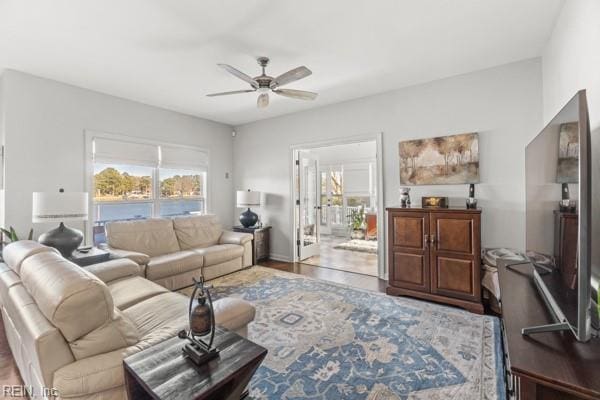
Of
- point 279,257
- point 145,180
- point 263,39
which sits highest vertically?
point 263,39

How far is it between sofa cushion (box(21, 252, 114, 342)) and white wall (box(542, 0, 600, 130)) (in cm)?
269

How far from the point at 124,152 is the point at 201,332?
4125 mm

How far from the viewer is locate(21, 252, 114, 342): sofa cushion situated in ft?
3.92

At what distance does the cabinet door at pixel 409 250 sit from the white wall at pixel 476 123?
62cm

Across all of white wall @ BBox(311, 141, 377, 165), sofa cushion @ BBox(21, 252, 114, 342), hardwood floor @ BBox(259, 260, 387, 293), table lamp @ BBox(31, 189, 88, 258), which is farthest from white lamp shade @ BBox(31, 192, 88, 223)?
white wall @ BBox(311, 141, 377, 165)

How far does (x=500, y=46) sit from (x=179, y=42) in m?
3.32

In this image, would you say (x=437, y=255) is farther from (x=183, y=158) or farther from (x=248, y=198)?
(x=183, y=158)

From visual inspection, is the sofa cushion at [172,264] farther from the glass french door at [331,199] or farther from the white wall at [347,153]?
the glass french door at [331,199]

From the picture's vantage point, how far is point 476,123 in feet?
11.4

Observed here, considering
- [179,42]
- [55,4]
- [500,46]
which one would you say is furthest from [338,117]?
[55,4]

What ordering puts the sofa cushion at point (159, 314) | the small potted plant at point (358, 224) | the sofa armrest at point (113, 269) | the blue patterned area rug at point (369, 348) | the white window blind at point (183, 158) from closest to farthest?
1. the sofa cushion at point (159, 314)
2. the blue patterned area rug at point (369, 348)
3. the sofa armrest at point (113, 269)
4. the white window blind at point (183, 158)
5. the small potted plant at point (358, 224)

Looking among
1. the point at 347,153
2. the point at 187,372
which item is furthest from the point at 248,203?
the point at 187,372

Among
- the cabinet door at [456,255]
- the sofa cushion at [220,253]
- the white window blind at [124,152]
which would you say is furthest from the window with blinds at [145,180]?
the cabinet door at [456,255]

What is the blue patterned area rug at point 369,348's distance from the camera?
5.98 feet
